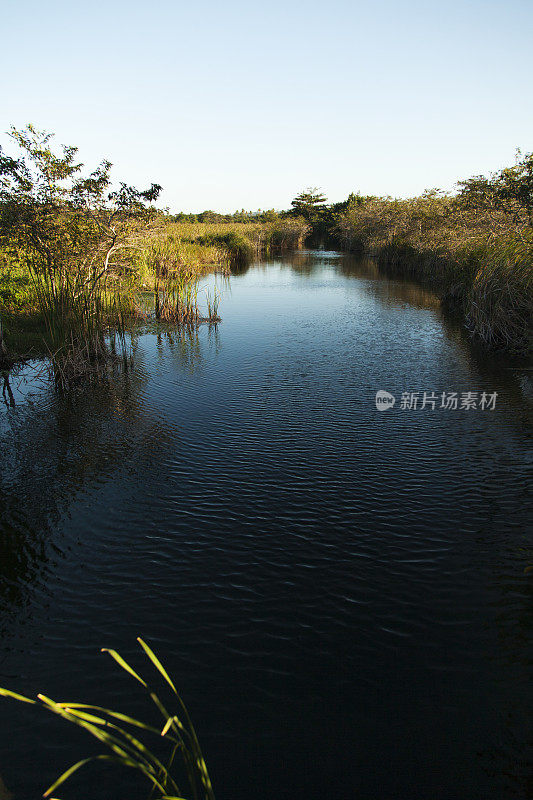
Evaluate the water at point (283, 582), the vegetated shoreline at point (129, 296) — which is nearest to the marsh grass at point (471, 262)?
the water at point (283, 582)

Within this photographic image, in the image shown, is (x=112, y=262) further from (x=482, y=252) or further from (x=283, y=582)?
(x=482, y=252)

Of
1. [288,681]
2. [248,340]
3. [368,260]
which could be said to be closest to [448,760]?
[288,681]

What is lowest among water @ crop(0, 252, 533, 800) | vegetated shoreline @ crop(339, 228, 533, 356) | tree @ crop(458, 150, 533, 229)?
water @ crop(0, 252, 533, 800)

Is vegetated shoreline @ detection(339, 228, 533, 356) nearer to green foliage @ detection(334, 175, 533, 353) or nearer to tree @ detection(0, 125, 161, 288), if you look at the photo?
green foliage @ detection(334, 175, 533, 353)

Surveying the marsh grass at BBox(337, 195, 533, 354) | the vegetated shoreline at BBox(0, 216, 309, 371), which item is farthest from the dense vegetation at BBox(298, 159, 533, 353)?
the vegetated shoreline at BBox(0, 216, 309, 371)

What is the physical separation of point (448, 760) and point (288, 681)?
4.57 ft

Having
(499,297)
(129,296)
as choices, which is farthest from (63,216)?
(499,297)

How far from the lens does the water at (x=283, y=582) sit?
3713 millimetres

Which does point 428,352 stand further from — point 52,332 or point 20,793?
point 20,793

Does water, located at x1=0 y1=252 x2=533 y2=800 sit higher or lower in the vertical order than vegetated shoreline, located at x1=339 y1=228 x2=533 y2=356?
lower

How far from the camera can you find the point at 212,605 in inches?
203

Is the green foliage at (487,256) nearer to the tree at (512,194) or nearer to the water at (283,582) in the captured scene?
the tree at (512,194)

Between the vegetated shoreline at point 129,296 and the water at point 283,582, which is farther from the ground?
the vegetated shoreline at point 129,296

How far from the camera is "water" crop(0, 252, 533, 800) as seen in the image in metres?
3.71
